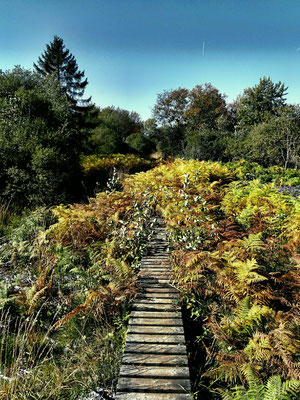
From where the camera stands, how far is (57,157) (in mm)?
7320

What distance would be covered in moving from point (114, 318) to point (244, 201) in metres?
3.25

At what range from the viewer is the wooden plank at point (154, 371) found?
209 centimetres

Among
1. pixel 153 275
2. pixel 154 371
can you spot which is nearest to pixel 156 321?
pixel 154 371

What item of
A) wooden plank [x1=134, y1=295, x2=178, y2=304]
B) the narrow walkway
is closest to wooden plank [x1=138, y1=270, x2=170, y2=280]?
the narrow walkway

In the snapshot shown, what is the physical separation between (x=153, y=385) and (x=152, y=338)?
48cm

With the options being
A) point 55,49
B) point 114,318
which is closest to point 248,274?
point 114,318

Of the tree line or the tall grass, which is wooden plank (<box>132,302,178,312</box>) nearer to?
the tall grass

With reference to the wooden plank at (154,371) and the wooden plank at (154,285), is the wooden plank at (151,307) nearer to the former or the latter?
the wooden plank at (154,285)

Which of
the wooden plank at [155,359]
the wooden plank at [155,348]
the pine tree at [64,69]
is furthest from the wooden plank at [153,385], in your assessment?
the pine tree at [64,69]

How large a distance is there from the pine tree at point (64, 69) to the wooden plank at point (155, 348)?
79.7 ft

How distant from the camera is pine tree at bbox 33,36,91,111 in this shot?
939 inches

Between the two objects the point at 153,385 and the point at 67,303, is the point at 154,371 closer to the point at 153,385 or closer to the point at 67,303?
the point at 153,385

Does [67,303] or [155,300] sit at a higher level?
[155,300]

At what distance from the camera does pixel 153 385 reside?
200 cm
